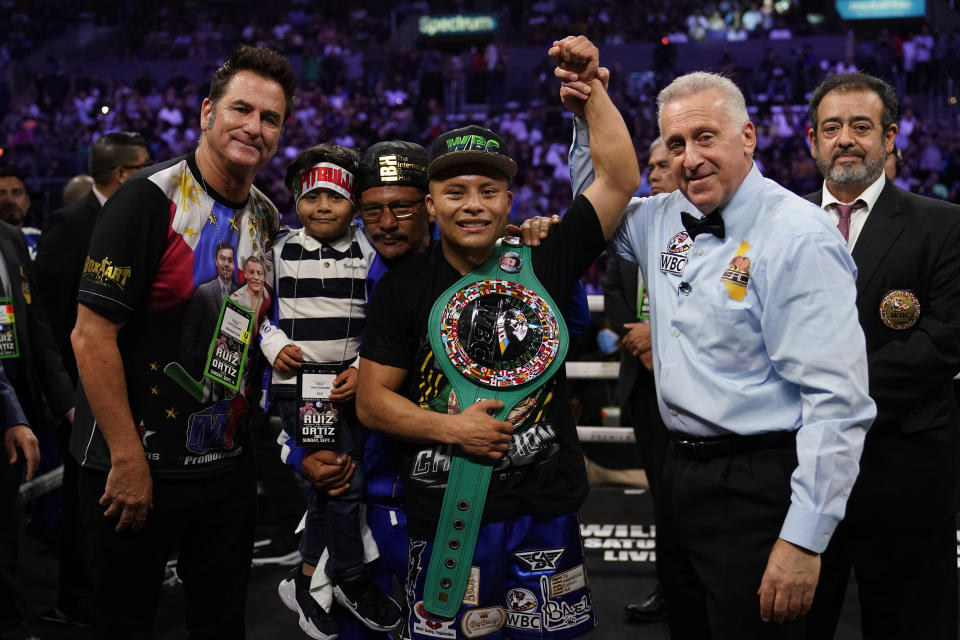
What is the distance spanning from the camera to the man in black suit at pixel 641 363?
10.3ft

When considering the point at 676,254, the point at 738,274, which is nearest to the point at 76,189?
the point at 676,254

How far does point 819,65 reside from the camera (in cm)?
1418

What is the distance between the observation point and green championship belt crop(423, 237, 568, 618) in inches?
70.3

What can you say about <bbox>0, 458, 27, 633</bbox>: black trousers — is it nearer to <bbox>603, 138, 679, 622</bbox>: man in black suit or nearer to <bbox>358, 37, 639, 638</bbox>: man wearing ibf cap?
<bbox>358, 37, 639, 638</bbox>: man wearing ibf cap

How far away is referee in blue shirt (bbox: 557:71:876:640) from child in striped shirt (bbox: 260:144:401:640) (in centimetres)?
73

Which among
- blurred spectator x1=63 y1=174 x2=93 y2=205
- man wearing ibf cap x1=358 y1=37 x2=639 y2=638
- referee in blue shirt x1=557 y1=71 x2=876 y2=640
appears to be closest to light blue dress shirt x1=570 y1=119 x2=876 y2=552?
referee in blue shirt x1=557 y1=71 x2=876 y2=640

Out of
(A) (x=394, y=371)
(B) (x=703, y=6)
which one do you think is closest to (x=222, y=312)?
(A) (x=394, y=371)

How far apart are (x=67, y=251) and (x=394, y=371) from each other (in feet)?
6.98

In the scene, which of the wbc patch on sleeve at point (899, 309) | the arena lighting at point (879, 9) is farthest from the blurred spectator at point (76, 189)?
the arena lighting at point (879, 9)

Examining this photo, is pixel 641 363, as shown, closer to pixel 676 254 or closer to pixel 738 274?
pixel 676 254

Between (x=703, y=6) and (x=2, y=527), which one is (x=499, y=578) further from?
(x=703, y=6)

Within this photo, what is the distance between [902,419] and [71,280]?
3016 mm

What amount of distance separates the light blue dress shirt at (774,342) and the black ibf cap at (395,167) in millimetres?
664

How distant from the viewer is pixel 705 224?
6.02 ft
